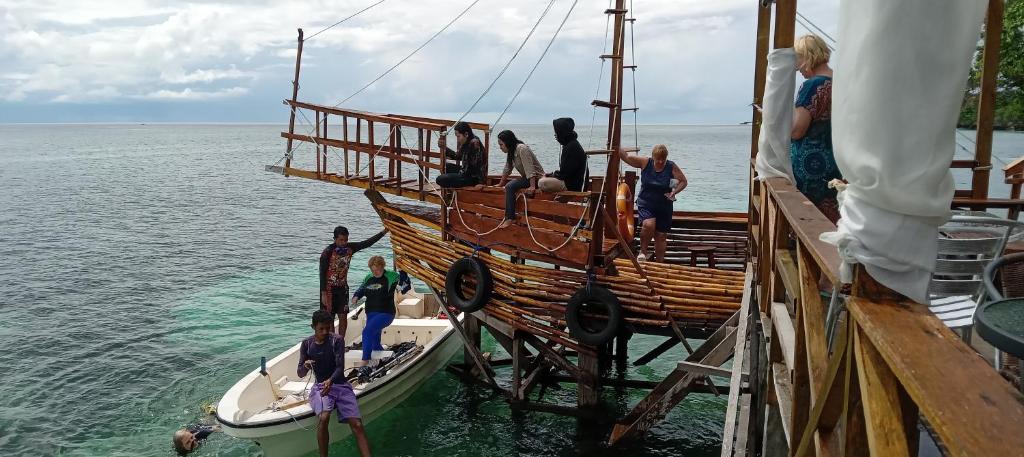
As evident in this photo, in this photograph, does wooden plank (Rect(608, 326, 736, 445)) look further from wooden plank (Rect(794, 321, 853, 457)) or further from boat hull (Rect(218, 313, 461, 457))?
wooden plank (Rect(794, 321, 853, 457))

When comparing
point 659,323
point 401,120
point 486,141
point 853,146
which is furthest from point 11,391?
point 853,146

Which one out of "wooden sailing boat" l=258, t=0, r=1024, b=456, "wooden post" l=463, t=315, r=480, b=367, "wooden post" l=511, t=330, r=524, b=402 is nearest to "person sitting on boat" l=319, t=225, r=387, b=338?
"wooden sailing boat" l=258, t=0, r=1024, b=456

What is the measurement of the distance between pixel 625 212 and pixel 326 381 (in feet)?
15.9

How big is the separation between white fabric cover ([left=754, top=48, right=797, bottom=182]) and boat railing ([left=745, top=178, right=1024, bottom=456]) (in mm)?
1488

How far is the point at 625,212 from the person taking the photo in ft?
36.1

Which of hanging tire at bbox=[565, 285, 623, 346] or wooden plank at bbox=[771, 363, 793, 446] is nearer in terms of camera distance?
wooden plank at bbox=[771, 363, 793, 446]

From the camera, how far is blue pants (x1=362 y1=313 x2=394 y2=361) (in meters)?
11.4

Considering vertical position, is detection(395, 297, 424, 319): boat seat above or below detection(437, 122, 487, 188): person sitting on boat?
below

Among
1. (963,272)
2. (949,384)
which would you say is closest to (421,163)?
(963,272)

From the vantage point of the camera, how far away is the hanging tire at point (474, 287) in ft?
33.8

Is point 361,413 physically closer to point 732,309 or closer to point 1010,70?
point 732,309

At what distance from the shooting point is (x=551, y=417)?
12.1 metres

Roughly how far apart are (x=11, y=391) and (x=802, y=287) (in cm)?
1558

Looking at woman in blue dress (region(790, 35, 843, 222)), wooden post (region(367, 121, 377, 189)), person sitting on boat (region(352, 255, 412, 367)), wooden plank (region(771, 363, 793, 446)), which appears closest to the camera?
wooden plank (region(771, 363, 793, 446))
